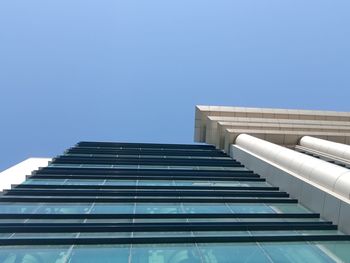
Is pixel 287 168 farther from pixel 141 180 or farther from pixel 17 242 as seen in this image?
pixel 17 242

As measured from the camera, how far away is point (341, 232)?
11.5 metres

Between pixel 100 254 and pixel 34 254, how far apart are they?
5.64 feet

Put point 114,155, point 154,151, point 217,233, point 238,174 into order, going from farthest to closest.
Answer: point 154,151 < point 114,155 < point 238,174 < point 217,233

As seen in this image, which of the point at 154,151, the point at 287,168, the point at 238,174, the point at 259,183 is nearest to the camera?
the point at 287,168

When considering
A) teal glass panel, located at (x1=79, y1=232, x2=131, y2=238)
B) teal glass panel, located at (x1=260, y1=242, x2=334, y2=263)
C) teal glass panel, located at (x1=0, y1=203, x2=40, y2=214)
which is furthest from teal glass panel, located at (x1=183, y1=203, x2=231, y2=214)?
teal glass panel, located at (x1=0, y1=203, x2=40, y2=214)

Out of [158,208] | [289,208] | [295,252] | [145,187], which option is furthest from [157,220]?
[289,208]

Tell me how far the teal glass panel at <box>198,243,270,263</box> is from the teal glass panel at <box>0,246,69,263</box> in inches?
146

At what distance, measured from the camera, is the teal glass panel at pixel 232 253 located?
9.45 meters

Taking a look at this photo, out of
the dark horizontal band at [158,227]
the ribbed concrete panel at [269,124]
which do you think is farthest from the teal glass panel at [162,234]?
the ribbed concrete panel at [269,124]

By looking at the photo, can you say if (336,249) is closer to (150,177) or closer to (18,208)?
(150,177)

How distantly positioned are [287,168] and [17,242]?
39.5ft

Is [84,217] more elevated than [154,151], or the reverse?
[154,151]

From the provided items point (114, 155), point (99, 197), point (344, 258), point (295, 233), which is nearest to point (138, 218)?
point (99, 197)

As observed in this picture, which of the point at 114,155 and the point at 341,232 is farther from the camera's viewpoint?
the point at 114,155
